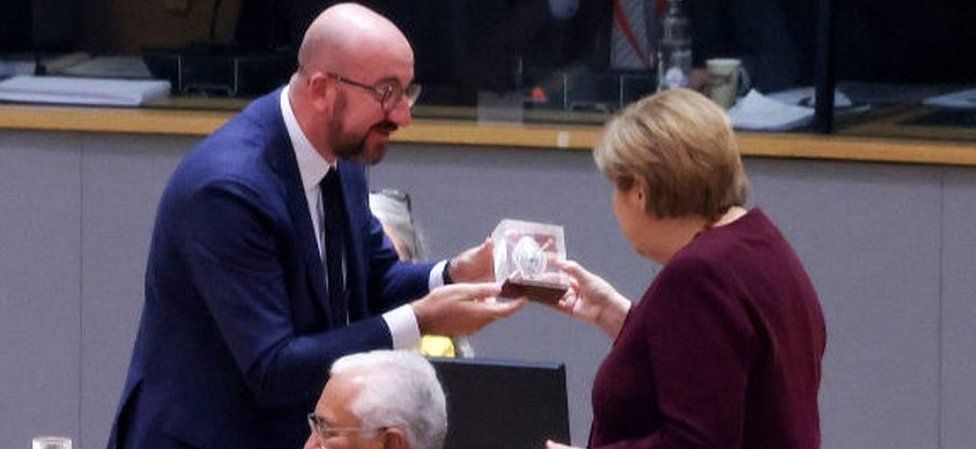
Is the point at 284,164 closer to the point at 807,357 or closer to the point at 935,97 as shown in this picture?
the point at 807,357

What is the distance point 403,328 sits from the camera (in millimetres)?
4254

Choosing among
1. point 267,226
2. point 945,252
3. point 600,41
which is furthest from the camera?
point 600,41

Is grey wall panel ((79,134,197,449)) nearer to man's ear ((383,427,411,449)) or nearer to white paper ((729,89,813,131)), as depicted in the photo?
white paper ((729,89,813,131))

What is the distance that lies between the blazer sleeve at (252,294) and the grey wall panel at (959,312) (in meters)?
2.99

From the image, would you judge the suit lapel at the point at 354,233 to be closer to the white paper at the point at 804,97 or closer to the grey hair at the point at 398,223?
the grey hair at the point at 398,223

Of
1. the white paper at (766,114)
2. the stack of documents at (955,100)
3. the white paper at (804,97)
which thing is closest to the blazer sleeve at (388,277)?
the white paper at (766,114)

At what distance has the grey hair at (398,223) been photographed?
5.25m

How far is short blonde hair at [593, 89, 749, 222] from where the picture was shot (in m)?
3.80

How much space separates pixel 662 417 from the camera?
379cm

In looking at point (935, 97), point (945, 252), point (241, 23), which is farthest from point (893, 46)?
point (241, 23)

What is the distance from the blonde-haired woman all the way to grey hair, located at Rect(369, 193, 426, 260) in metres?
1.38

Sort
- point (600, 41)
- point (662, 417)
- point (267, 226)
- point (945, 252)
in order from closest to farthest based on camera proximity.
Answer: point (662, 417) → point (267, 226) → point (945, 252) → point (600, 41)

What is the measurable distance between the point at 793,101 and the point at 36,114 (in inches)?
96.0

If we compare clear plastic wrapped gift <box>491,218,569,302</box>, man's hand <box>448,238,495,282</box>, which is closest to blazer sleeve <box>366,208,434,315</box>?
man's hand <box>448,238,495,282</box>
